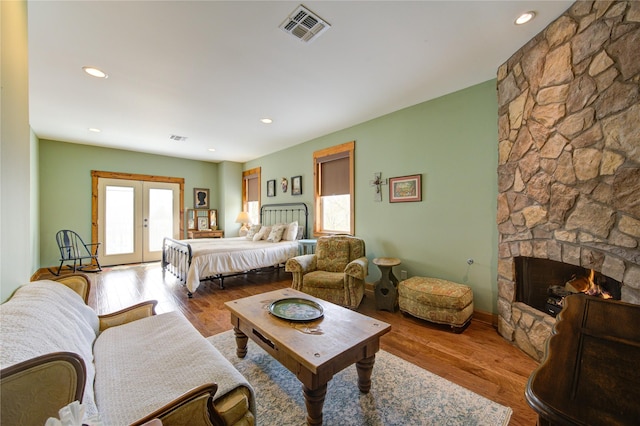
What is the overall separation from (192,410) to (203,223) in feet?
22.4

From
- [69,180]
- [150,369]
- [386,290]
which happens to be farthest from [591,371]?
[69,180]

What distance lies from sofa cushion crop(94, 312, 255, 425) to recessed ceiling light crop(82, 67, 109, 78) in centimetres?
261

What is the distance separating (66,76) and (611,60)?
486 centimetres

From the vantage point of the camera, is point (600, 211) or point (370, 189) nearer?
point (600, 211)

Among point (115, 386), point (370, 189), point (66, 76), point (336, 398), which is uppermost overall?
point (66, 76)

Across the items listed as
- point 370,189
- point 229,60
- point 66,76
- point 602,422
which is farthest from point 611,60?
point 66,76

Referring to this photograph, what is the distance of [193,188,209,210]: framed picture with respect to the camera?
7.16m

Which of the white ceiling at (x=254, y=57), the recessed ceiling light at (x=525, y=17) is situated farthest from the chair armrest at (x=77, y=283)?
the recessed ceiling light at (x=525, y=17)

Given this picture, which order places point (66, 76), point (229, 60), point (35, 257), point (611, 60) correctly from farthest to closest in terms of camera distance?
point (35, 257)
point (66, 76)
point (229, 60)
point (611, 60)

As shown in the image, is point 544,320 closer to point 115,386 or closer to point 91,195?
point 115,386

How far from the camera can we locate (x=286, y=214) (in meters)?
5.89

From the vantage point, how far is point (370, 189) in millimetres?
4102

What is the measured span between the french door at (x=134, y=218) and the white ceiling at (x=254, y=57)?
235 cm

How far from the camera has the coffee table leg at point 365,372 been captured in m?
1.77
